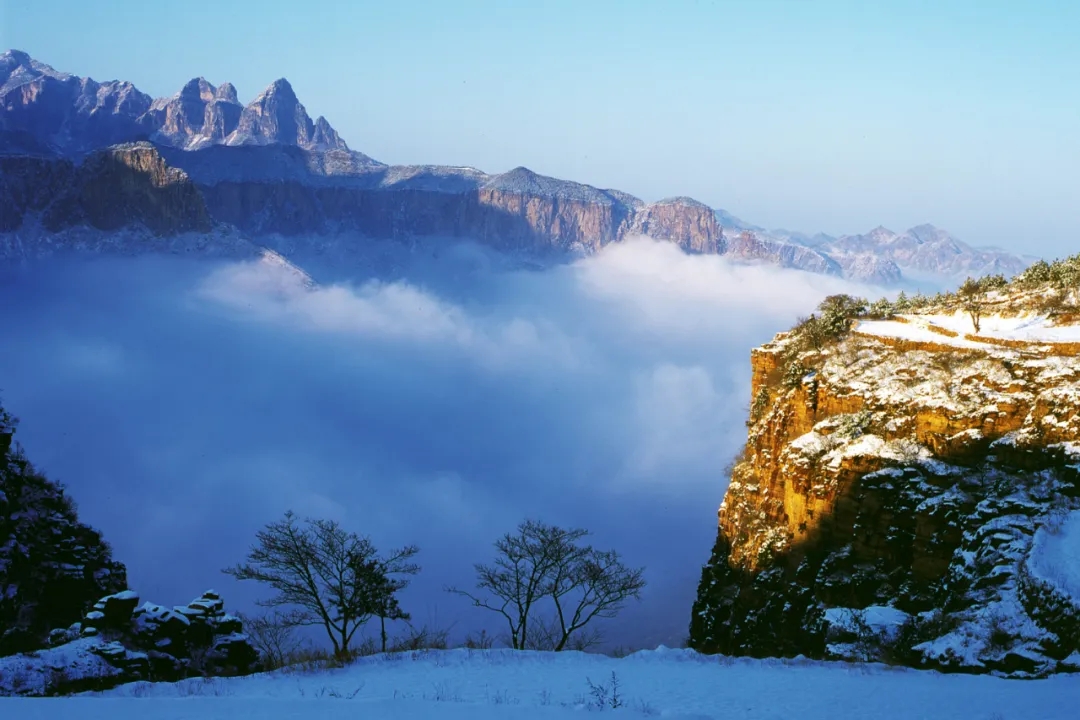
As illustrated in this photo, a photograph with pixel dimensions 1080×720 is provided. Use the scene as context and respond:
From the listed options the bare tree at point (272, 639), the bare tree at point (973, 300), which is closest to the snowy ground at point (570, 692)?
the bare tree at point (272, 639)

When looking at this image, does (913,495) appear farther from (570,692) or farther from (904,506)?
(570,692)


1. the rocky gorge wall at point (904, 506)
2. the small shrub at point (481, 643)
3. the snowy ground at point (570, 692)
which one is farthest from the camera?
the small shrub at point (481, 643)

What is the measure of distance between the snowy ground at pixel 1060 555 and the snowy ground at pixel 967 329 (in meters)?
14.7

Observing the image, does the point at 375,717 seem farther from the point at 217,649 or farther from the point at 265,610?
the point at 265,610

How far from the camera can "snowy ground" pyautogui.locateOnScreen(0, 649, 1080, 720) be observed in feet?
52.5

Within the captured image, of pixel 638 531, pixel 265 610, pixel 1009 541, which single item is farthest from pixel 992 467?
pixel 638 531

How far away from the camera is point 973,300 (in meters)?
49.2

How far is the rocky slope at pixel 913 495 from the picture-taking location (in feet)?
85.7

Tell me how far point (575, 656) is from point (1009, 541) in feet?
53.6

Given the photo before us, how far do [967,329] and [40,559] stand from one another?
4881 centimetres

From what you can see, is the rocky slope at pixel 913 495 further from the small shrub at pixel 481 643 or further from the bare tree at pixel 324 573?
the bare tree at pixel 324 573

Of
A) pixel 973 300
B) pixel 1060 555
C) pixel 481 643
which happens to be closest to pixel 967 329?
pixel 973 300

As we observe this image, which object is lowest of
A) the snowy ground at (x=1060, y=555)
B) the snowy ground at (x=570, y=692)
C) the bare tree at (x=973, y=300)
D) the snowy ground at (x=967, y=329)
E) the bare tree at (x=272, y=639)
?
the bare tree at (x=272, y=639)

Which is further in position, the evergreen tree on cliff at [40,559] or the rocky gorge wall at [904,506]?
the evergreen tree on cliff at [40,559]
